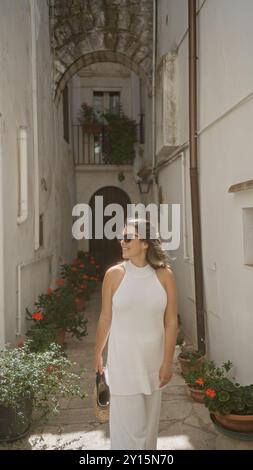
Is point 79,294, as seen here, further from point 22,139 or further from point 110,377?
point 110,377

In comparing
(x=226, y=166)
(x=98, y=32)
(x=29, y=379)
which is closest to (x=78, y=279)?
(x=98, y=32)

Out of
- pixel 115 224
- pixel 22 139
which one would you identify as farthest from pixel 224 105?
pixel 115 224

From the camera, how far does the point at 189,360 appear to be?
5531 millimetres

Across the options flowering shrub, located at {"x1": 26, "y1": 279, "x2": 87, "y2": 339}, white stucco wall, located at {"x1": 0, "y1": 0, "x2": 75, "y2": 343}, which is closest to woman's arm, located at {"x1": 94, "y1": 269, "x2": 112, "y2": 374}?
white stucco wall, located at {"x1": 0, "y1": 0, "x2": 75, "y2": 343}

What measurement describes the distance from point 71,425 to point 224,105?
3.65 metres

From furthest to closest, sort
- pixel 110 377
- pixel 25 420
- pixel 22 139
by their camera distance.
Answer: pixel 22 139 < pixel 25 420 < pixel 110 377

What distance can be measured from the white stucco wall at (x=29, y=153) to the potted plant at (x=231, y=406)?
2.48m

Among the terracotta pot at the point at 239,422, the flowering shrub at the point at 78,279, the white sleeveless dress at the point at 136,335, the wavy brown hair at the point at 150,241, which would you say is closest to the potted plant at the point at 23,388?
the white sleeveless dress at the point at 136,335

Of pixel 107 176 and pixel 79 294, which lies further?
pixel 107 176

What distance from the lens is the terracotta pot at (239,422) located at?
359 cm

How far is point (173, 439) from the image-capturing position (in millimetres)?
4102

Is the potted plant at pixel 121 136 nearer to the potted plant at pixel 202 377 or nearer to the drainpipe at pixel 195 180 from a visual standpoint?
the drainpipe at pixel 195 180

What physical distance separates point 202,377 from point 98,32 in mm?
7962

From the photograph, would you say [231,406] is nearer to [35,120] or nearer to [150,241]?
[150,241]
